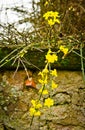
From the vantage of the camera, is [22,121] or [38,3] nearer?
[22,121]

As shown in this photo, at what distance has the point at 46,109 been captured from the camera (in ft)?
6.24

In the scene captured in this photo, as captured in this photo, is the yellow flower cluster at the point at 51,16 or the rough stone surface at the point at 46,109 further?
the rough stone surface at the point at 46,109

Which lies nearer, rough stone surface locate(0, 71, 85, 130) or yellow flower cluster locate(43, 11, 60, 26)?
yellow flower cluster locate(43, 11, 60, 26)

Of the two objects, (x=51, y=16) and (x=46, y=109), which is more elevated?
(x=51, y=16)

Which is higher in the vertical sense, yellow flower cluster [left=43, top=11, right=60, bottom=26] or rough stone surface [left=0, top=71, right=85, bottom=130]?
yellow flower cluster [left=43, top=11, right=60, bottom=26]

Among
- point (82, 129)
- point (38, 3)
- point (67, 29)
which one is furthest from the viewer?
point (38, 3)

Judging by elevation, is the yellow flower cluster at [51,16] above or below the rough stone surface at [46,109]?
above

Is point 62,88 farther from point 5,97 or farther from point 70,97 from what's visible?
point 5,97

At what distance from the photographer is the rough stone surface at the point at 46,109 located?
6.21ft

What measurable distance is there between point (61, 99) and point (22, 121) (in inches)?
9.4

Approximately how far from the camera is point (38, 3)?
2.94m

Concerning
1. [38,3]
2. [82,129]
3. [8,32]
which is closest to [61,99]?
[82,129]

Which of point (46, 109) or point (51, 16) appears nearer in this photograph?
point (51, 16)

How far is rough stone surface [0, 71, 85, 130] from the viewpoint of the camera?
6.21 feet
